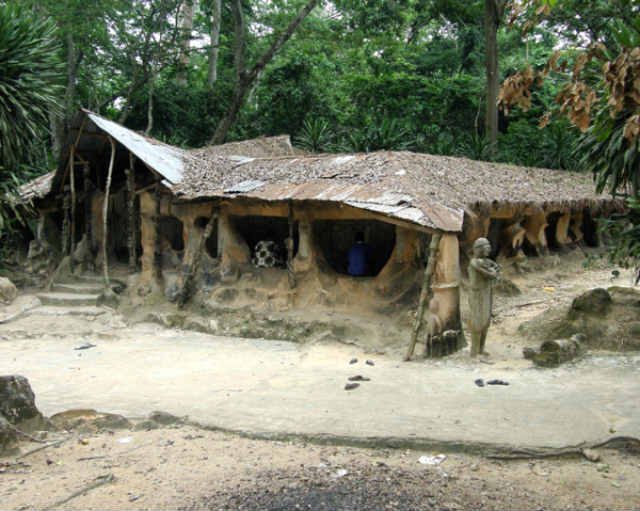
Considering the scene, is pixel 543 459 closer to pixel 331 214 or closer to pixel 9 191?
pixel 331 214

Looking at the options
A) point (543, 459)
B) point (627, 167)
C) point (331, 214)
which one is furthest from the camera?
point (331, 214)

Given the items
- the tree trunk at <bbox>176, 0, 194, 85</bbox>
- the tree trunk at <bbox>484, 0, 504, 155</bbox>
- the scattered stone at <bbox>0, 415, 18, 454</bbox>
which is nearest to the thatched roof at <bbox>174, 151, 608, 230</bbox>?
the tree trunk at <bbox>484, 0, 504, 155</bbox>

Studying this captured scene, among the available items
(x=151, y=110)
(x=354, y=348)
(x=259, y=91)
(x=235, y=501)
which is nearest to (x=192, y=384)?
(x=354, y=348)

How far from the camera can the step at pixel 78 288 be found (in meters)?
A: 13.6

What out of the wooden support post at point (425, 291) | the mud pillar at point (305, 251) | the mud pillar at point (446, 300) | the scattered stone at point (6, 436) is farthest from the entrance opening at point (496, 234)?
the scattered stone at point (6, 436)

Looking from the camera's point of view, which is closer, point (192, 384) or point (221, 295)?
point (192, 384)

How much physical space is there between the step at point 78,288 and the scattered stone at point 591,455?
1090 centimetres

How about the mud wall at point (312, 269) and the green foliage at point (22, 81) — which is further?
the green foliage at point (22, 81)

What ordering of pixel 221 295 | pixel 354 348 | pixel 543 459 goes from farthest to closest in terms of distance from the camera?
pixel 221 295
pixel 354 348
pixel 543 459

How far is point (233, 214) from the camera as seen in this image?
1257cm

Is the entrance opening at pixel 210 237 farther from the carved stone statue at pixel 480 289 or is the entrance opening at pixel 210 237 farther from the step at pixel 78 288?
the carved stone statue at pixel 480 289

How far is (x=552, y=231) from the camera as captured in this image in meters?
16.6

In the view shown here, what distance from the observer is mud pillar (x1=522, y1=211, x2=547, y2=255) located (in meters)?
14.5

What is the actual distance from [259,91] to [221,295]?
1374 centimetres
